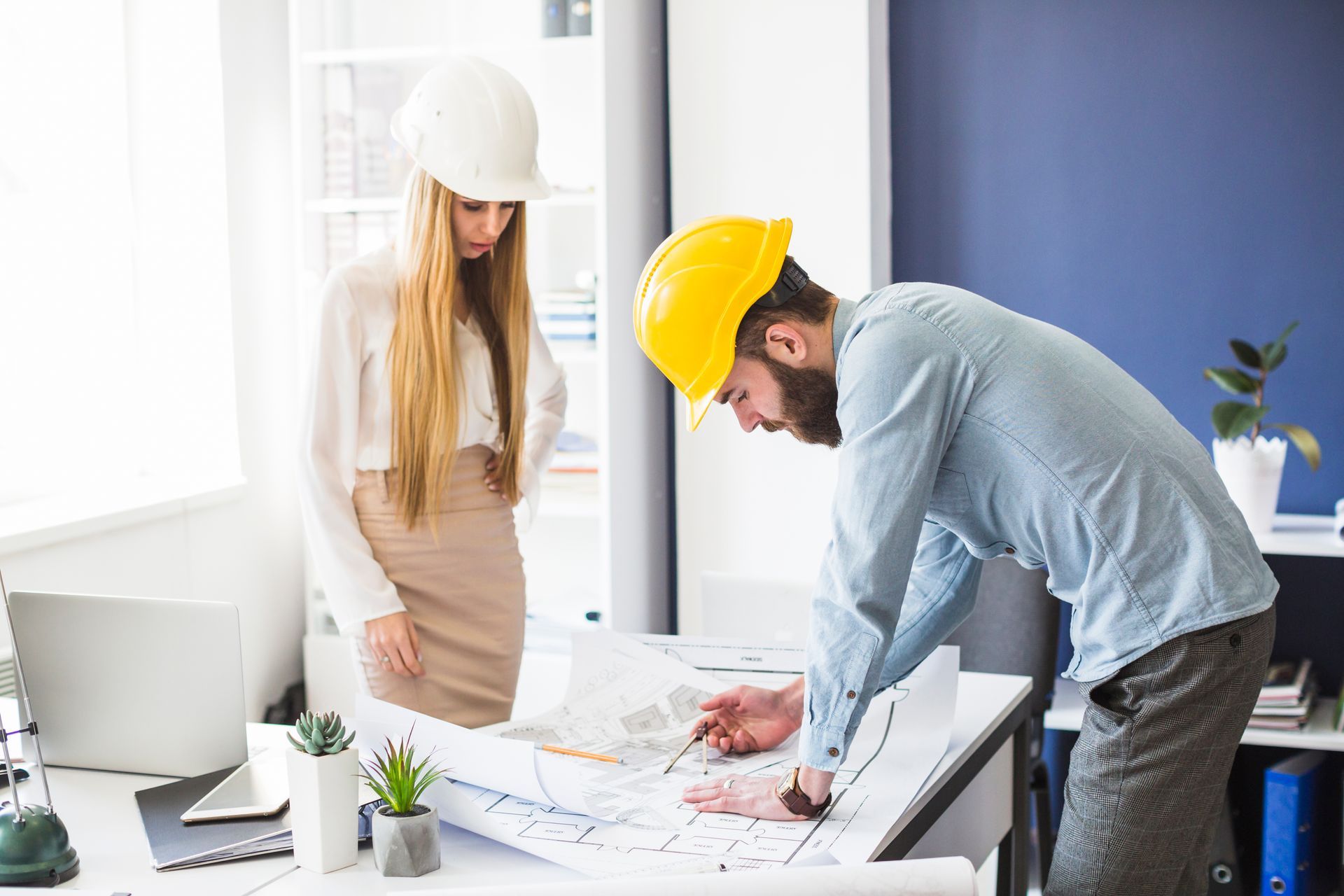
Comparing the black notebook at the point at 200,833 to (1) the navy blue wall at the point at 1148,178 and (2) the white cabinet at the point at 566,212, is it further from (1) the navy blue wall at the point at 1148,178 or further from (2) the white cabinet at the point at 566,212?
(1) the navy blue wall at the point at 1148,178

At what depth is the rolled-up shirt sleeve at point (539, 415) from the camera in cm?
240

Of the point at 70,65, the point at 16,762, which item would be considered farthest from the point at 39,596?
the point at 70,65

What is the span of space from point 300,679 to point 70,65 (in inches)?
73.9

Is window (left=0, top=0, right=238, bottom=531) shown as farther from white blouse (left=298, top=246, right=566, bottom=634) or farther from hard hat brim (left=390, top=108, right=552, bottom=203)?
hard hat brim (left=390, top=108, right=552, bottom=203)

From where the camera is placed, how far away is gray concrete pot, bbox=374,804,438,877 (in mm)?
1274

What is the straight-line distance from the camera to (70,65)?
3.13 meters

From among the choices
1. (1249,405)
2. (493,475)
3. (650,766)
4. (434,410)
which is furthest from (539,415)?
(1249,405)

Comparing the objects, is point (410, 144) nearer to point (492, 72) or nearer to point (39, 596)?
point (492, 72)

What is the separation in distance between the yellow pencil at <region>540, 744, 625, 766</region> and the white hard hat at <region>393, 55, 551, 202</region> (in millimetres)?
941

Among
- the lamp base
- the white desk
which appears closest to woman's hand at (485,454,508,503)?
the white desk

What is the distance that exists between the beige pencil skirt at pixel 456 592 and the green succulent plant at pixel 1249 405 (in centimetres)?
168

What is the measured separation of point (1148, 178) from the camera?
3.14 meters

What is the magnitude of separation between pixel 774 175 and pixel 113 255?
183 cm

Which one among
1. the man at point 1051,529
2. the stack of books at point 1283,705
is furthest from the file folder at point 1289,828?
the man at point 1051,529
